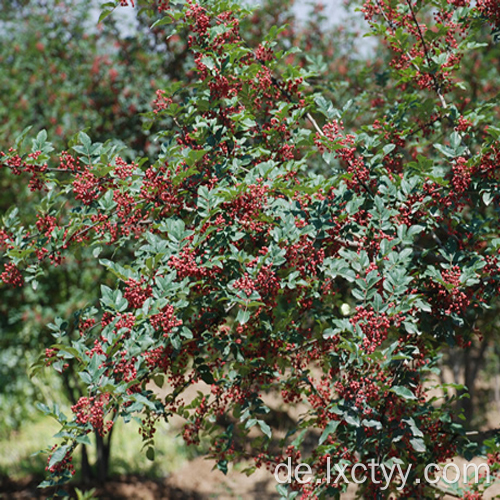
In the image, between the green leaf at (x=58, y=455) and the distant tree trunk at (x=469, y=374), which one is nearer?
the green leaf at (x=58, y=455)

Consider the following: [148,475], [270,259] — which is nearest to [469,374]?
[148,475]

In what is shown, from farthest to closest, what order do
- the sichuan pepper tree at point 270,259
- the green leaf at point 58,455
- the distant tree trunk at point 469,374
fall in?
the distant tree trunk at point 469,374
the sichuan pepper tree at point 270,259
the green leaf at point 58,455

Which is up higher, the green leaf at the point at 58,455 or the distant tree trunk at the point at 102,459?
the green leaf at the point at 58,455

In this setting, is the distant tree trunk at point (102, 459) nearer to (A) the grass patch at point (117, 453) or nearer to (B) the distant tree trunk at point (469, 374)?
(A) the grass patch at point (117, 453)

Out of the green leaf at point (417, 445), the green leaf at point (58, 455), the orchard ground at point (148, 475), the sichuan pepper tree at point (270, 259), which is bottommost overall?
the orchard ground at point (148, 475)

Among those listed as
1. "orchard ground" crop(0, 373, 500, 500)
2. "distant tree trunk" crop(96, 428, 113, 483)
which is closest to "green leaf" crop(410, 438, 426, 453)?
"orchard ground" crop(0, 373, 500, 500)

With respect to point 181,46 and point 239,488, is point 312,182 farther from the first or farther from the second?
point 239,488

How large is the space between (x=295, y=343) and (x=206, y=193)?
0.92 m

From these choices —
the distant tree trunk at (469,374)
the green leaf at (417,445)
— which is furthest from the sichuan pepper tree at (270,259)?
the distant tree trunk at (469,374)

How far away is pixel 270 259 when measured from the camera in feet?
7.95

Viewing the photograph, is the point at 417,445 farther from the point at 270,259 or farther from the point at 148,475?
the point at 148,475

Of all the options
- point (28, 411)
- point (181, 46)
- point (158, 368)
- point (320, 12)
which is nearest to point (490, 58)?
point (320, 12)

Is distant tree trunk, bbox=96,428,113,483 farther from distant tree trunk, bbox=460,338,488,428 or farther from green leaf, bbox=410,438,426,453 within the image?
green leaf, bbox=410,438,426,453

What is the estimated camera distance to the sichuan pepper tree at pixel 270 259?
7.83ft
